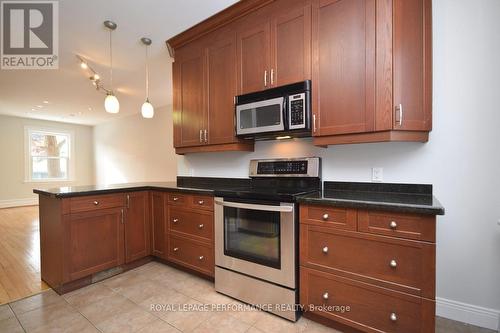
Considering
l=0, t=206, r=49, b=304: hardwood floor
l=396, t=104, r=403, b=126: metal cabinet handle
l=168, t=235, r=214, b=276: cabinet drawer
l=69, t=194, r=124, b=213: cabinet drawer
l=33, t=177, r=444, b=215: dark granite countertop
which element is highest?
l=396, t=104, r=403, b=126: metal cabinet handle

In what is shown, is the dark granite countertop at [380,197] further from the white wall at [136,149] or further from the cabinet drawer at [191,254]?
the white wall at [136,149]

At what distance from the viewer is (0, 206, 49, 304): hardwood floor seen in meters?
2.27

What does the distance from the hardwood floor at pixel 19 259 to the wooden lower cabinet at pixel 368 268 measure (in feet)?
8.43

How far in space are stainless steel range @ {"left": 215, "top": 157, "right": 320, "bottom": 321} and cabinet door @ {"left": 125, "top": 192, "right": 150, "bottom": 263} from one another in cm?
114

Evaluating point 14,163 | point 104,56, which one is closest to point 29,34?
point 104,56

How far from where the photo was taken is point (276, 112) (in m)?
2.04

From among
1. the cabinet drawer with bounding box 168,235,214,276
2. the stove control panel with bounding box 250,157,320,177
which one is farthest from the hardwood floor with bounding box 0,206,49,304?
the stove control panel with bounding box 250,157,320,177

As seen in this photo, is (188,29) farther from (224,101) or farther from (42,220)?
(42,220)

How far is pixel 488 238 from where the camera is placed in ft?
5.38

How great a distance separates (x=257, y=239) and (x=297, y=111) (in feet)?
3.57

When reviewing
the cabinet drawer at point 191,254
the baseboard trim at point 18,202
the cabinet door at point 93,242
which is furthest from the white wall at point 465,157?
the baseboard trim at point 18,202

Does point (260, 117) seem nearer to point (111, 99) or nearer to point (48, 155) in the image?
point (111, 99)

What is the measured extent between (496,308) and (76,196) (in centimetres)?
344

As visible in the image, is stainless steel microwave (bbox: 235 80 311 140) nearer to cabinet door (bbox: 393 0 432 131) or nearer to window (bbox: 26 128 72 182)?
cabinet door (bbox: 393 0 432 131)
